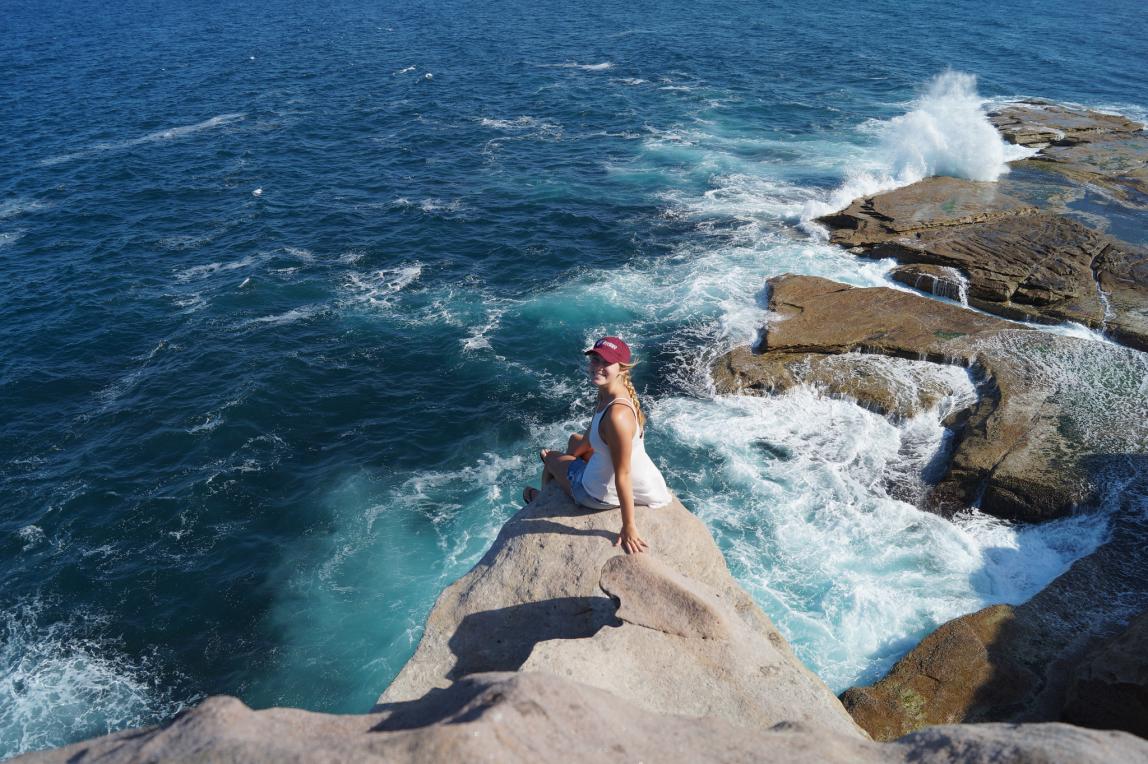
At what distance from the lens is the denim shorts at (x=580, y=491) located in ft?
32.3

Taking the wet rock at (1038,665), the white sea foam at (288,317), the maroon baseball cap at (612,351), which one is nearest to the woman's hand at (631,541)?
the maroon baseball cap at (612,351)

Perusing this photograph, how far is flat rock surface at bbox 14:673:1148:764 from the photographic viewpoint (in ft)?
18.5

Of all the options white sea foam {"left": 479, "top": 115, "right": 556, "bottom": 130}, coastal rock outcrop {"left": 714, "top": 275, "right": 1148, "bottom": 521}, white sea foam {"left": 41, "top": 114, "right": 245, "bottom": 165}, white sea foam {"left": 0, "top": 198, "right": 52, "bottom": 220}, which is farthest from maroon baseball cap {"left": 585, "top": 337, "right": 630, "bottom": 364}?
white sea foam {"left": 41, "top": 114, "right": 245, "bottom": 165}

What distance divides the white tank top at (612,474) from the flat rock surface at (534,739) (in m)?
3.01

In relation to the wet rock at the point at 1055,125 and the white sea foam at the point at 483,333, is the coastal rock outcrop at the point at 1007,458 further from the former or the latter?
the wet rock at the point at 1055,125

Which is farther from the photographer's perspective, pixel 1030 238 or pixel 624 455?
pixel 1030 238

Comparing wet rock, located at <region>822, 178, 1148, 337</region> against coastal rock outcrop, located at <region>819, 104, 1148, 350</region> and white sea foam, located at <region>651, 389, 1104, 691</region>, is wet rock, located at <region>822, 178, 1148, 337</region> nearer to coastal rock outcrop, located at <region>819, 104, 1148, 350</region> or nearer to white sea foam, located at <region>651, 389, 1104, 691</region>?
coastal rock outcrop, located at <region>819, 104, 1148, 350</region>

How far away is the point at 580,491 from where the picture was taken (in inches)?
390

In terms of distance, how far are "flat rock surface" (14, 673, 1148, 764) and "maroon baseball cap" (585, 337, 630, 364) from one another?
3672 mm

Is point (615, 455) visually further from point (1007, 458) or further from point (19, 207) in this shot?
point (19, 207)

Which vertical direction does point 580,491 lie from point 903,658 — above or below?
above

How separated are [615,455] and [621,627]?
6.45 ft

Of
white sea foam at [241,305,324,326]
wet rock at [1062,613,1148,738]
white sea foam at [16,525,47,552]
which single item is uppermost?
wet rock at [1062,613,1148,738]

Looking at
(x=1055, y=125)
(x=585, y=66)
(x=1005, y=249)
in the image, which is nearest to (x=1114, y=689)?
(x=1005, y=249)
